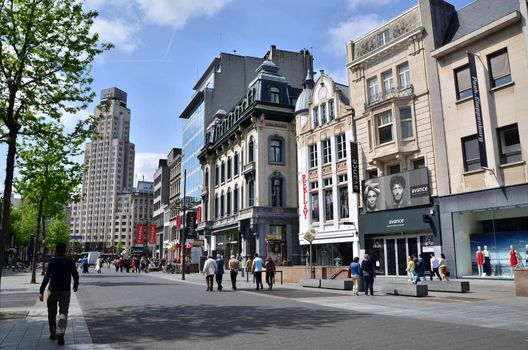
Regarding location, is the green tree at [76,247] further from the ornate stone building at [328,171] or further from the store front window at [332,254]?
the store front window at [332,254]

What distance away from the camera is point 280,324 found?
10.2m

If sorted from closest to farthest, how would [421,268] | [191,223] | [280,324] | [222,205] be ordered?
[280,324]
[421,268]
[191,223]
[222,205]

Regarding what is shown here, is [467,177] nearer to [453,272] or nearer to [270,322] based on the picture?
[453,272]

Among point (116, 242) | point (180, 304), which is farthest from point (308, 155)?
point (116, 242)

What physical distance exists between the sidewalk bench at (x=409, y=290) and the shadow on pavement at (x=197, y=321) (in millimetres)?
5116

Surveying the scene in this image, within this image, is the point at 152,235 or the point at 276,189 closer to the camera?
the point at 276,189

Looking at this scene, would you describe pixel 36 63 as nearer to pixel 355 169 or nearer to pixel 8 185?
pixel 8 185

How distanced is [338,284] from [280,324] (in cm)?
1066

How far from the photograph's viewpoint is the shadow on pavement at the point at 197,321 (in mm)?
8945

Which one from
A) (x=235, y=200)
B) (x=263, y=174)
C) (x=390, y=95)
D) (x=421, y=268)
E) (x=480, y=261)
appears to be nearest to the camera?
(x=421, y=268)

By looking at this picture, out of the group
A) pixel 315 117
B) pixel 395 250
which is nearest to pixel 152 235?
pixel 315 117

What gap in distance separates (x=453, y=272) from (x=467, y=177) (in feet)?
16.7

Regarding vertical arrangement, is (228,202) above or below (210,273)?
above

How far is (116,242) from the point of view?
180250mm
